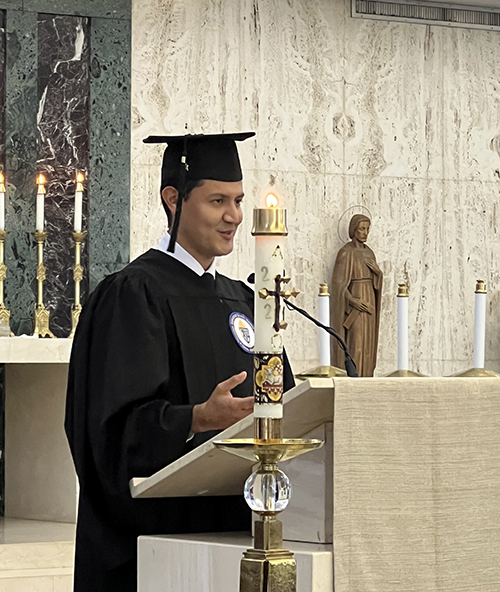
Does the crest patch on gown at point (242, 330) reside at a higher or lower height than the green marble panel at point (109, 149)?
lower

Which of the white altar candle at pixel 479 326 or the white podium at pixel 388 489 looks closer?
the white podium at pixel 388 489

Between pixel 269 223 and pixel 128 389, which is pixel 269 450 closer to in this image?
pixel 269 223

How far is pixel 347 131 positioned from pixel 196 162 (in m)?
6.29

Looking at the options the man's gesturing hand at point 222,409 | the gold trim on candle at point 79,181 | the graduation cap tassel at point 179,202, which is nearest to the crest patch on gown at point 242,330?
the graduation cap tassel at point 179,202

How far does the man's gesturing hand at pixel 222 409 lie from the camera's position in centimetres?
256

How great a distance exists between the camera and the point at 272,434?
73.0 inches

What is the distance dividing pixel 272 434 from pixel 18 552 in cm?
479

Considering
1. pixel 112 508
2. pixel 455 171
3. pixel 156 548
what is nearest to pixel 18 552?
pixel 112 508

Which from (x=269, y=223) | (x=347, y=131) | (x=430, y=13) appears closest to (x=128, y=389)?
(x=269, y=223)

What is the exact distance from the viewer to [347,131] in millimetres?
9695

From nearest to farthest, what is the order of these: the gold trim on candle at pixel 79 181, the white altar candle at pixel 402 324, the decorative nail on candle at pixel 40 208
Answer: the white altar candle at pixel 402 324
the decorative nail on candle at pixel 40 208
the gold trim on candle at pixel 79 181

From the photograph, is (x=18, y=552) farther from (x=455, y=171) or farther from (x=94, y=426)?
(x=455, y=171)

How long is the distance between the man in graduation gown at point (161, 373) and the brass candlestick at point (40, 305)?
14.1ft

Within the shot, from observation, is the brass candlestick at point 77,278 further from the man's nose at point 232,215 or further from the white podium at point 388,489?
the white podium at point 388,489
